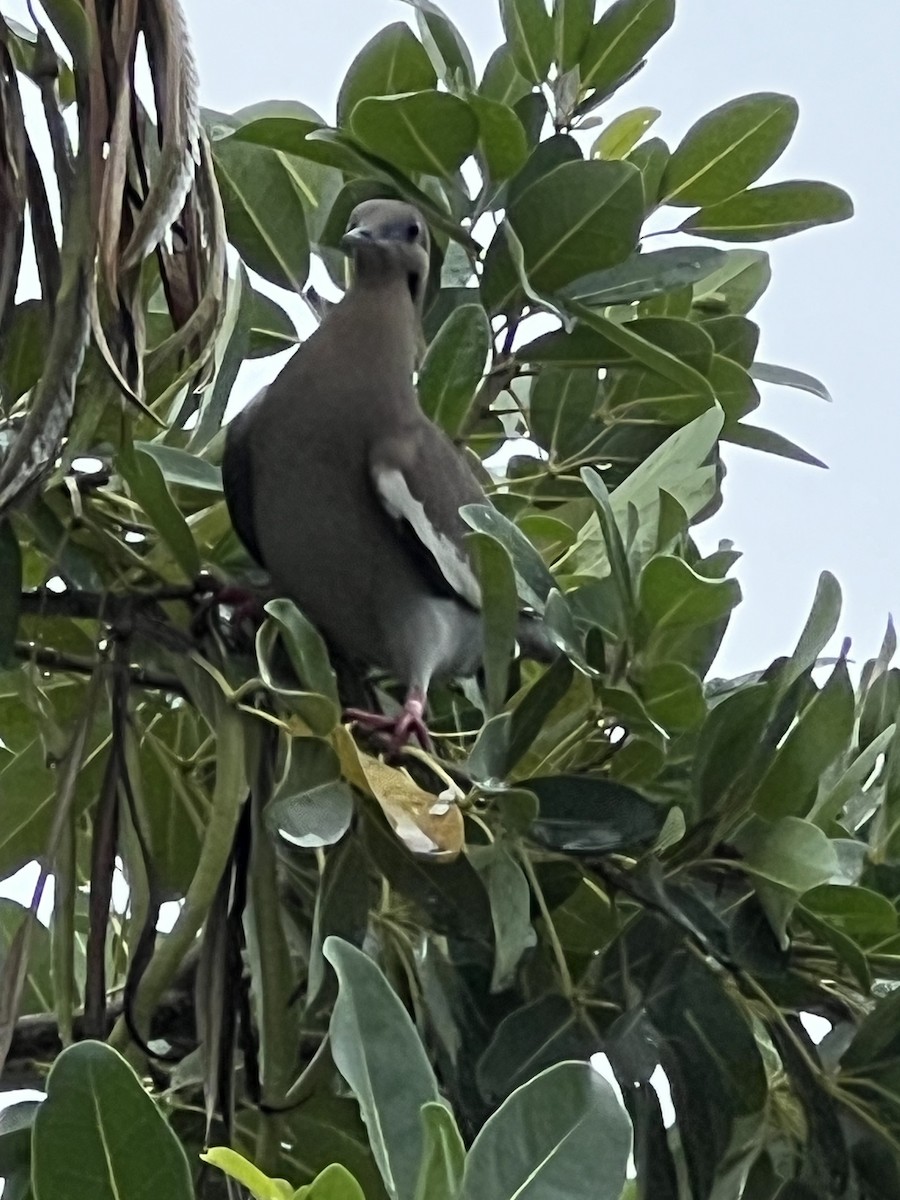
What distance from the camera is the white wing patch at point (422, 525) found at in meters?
1.06

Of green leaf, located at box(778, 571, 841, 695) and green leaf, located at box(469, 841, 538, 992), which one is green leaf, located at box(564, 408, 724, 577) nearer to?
green leaf, located at box(778, 571, 841, 695)

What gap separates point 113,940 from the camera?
1000 millimetres

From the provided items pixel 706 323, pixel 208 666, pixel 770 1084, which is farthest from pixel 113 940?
pixel 706 323

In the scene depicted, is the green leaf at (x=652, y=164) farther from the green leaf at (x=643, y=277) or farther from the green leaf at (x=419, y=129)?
the green leaf at (x=419, y=129)

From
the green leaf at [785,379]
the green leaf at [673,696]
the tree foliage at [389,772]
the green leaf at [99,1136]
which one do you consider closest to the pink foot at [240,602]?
the tree foliage at [389,772]

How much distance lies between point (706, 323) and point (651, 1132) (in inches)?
21.1

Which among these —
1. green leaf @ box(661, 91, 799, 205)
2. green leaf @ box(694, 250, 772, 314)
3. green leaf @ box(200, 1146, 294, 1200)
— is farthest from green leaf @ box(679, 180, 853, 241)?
green leaf @ box(200, 1146, 294, 1200)

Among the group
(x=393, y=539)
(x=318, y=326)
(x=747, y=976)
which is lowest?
(x=747, y=976)

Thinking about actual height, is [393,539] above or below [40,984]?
above

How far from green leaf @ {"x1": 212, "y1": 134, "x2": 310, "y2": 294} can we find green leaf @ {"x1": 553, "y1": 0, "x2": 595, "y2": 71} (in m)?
0.19

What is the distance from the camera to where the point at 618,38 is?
1.02 meters

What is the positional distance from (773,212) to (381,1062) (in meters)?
0.68

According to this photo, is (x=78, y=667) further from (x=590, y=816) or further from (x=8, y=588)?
(x=590, y=816)

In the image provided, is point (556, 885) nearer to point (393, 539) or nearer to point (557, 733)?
point (557, 733)
